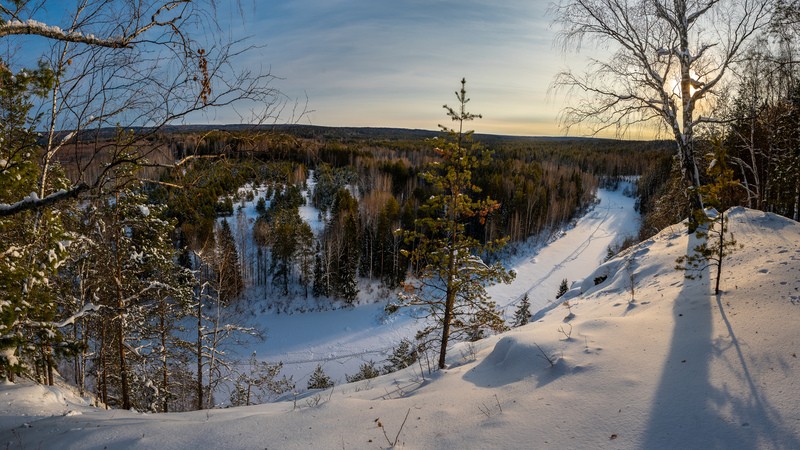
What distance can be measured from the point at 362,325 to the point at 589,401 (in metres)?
32.0

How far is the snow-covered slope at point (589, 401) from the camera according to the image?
335 cm

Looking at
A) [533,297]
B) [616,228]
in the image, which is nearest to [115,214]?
[533,297]

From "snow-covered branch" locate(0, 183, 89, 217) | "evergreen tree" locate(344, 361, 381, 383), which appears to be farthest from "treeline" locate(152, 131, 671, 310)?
"evergreen tree" locate(344, 361, 381, 383)

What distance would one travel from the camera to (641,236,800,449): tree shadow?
10.1 feet

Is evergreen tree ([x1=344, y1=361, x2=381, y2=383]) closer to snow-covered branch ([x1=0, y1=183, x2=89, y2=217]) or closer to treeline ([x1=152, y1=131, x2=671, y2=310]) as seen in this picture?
treeline ([x1=152, y1=131, x2=671, y2=310])

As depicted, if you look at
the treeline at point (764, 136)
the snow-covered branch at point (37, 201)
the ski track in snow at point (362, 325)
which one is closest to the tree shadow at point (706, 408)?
the snow-covered branch at point (37, 201)

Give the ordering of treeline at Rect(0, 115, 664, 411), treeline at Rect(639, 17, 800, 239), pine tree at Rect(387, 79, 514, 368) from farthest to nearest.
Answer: treeline at Rect(639, 17, 800, 239) → pine tree at Rect(387, 79, 514, 368) → treeline at Rect(0, 115, 664, 411)

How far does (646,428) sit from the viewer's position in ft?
10.9

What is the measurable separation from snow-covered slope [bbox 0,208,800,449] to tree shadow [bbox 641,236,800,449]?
12 mm

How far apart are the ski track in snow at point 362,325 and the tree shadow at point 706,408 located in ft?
56.0

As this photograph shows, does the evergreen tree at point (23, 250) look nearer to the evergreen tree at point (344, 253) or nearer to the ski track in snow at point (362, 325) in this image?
the ski track in snow at point (362, 325)

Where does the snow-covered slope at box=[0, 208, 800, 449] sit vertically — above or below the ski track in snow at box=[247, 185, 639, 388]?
above

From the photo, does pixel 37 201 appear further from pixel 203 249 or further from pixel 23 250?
pixel 203 249

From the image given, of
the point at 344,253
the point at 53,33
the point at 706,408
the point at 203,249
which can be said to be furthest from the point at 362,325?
the point at 53,33
